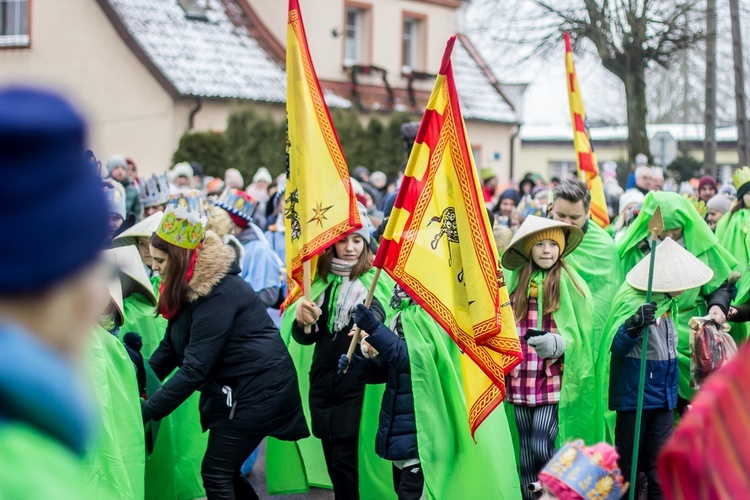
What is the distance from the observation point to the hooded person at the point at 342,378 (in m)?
6.33

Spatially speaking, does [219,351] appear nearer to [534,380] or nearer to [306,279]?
[306,279]

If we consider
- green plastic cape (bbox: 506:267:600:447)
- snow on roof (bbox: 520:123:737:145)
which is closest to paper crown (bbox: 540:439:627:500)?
green plastic cape (bbox: 506:267:600:447)

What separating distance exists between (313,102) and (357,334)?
135 cm

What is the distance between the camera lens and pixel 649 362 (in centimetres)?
655

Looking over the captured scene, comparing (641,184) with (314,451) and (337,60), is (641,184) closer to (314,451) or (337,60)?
(314,451)

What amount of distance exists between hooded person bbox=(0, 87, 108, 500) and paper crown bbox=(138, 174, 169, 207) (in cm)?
866

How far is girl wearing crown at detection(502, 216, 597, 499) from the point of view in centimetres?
630

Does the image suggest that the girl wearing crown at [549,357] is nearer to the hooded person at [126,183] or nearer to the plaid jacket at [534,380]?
the plaid jacket at [534,380]

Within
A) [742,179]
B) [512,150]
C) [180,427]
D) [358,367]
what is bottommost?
[180,427]

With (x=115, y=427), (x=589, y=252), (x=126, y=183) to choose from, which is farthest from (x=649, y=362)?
(x=126, y=183)

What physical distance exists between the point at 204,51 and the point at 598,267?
18853mm

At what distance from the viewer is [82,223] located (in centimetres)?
134

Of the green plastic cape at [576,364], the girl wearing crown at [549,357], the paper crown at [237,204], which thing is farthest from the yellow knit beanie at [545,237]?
the paper crown at [237,204]

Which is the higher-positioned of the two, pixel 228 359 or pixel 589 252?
pixel 589 252
